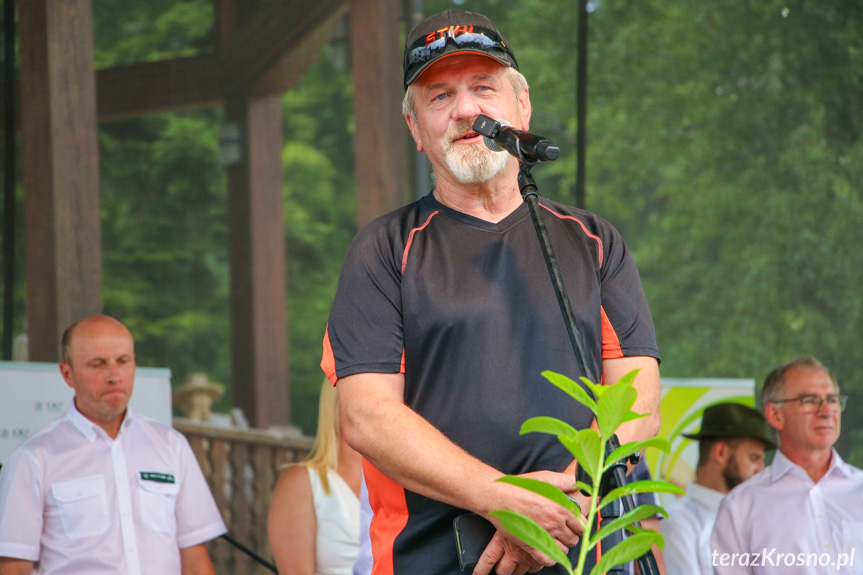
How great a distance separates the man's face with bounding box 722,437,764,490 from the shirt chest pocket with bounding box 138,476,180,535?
2186 millimetres

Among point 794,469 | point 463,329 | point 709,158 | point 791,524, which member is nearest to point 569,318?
point 463,329

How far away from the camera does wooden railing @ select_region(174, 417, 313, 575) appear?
4.70 metres

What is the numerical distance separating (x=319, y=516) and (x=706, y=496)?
157 centimetres

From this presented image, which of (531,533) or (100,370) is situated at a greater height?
(100,370)

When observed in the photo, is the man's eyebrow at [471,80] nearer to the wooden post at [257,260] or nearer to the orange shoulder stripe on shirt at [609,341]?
the orange shoulder stripe on shirt at [609,341]

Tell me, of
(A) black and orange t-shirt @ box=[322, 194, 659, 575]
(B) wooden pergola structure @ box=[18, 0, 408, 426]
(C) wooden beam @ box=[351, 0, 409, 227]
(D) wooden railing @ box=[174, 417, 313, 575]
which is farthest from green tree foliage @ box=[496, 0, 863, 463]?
(A) black and orange t-shirt @ box=[322, 194, 659, 575]

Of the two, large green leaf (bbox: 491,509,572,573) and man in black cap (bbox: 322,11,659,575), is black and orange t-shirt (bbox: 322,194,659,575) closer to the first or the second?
man in black cap (bbox: 322,11,659,575)

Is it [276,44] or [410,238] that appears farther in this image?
[276,44]

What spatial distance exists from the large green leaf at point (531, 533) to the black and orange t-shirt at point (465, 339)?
1.62 ft

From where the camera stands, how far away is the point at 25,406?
3.31 metres

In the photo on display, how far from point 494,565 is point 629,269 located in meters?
0.56

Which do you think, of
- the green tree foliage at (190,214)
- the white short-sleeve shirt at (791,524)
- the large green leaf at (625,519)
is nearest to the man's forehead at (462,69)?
the large green leaf at (625,519)

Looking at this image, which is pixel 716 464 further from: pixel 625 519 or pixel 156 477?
pixel 625 519

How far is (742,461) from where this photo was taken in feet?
13.2
